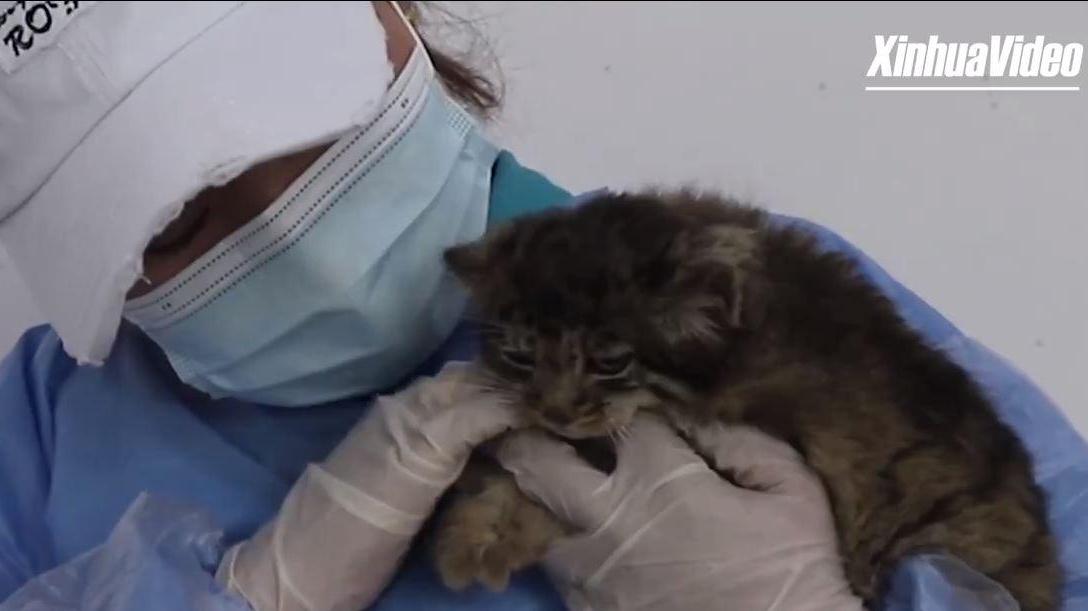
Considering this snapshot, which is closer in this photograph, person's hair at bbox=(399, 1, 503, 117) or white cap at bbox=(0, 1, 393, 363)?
white cap at bbox=(0, 1, 393, 363)

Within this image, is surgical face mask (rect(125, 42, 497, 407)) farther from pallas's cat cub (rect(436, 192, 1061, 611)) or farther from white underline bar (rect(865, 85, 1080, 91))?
white underline bar (rect(865, 85, 1080, 91))

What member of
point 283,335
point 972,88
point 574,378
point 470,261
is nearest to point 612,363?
point 574,378

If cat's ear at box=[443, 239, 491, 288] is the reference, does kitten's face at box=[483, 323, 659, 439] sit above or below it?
below

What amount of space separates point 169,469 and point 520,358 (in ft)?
1.19

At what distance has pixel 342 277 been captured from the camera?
0.95 meters

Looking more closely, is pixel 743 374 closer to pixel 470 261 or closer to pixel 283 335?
pixel 470 261

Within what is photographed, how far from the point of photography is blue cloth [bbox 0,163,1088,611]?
3.16 feet

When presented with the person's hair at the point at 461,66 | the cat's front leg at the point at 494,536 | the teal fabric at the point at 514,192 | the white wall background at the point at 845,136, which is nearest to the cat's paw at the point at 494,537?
the cat's front leg at the point at 494,536

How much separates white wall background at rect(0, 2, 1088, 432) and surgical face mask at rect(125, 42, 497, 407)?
0.39 metres

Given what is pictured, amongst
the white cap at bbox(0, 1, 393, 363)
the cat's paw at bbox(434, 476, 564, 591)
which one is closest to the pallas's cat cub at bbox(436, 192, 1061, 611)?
the cat's paw at bbox(434, 476, 564, 591)

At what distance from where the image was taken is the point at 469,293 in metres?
0.92

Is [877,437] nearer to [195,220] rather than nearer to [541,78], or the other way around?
[195,220]

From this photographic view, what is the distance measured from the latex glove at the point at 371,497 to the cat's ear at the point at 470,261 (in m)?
0.06

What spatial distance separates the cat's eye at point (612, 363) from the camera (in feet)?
2.71
